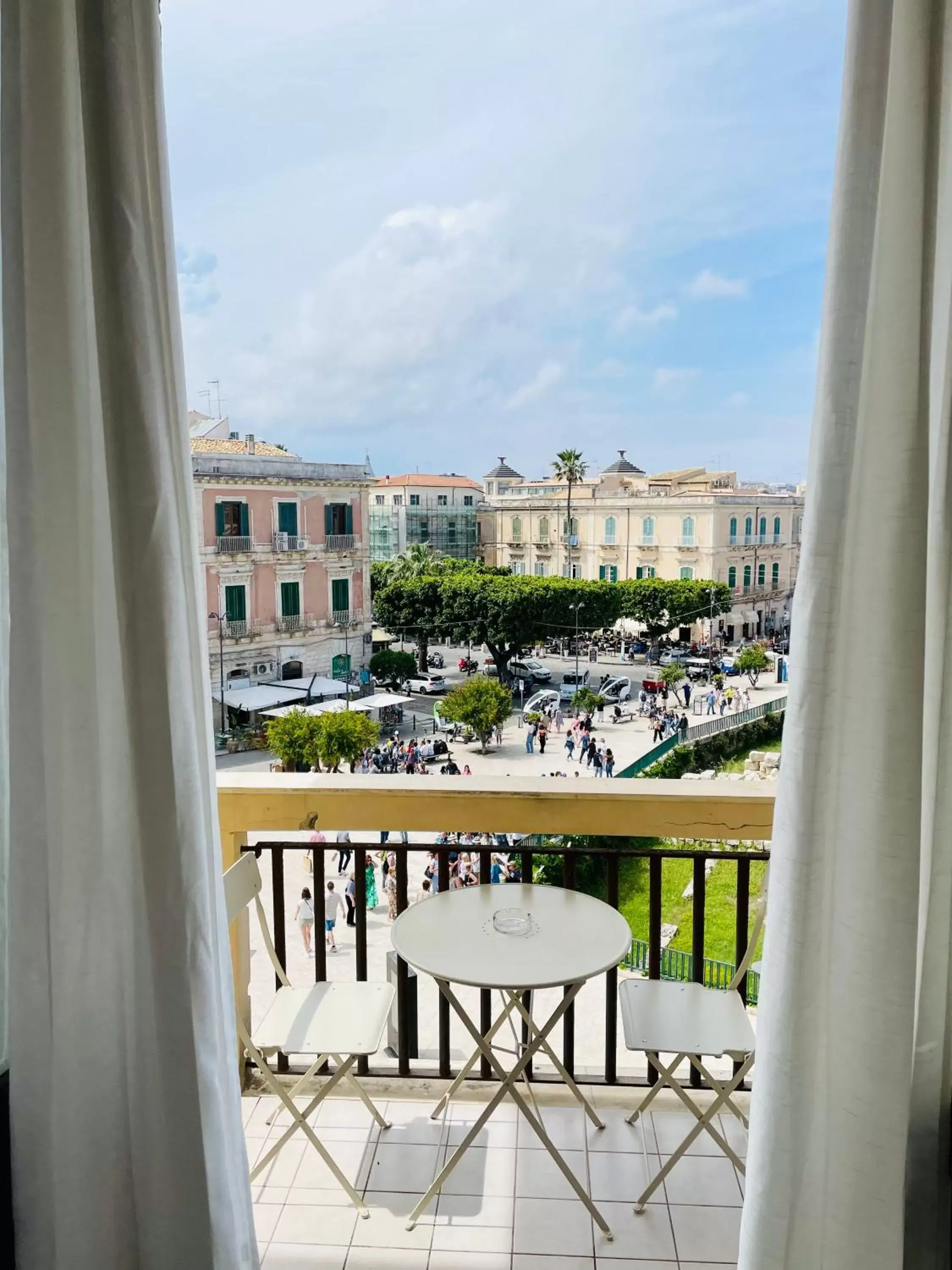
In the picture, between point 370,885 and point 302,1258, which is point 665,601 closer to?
point 370,885

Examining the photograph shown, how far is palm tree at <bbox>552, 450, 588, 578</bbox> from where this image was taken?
257 centimetres

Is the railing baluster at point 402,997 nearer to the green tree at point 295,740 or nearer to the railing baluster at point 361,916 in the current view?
the railing baluster at point 361,916

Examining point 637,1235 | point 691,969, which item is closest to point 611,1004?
point 691,969

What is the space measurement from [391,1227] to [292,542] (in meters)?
1.74

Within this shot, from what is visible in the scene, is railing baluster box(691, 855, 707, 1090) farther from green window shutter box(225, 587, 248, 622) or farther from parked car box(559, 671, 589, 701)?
green window shutter box(225, 587, 248, 622)

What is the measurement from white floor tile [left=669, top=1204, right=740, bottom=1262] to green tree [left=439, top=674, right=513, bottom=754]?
1.28 metres

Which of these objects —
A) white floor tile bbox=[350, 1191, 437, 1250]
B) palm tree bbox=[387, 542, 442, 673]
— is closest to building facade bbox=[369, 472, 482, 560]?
palm tree bbox=[387, 542, 442, 673]

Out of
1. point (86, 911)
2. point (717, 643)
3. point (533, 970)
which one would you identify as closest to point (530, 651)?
point (717, 643)

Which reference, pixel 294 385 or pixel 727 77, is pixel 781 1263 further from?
pixel 727 77

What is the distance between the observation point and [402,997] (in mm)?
2352

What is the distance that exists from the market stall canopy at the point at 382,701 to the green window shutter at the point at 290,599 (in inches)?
13.8

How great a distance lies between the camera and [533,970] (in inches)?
69.2

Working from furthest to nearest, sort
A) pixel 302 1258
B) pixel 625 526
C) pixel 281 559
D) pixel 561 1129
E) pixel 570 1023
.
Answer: pixel 625 526 < pixel 281 559 < pixel 570 1023 < pixel 561 1129 < pixel 302 1258

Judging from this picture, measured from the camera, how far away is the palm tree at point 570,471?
2574 millimetres
